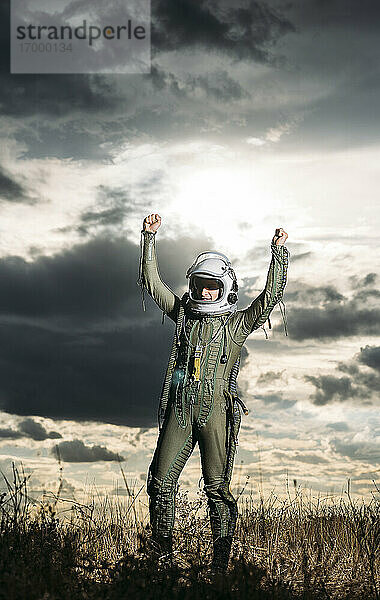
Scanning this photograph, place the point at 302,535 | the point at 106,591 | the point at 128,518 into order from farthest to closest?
the point at 302,535 < the point at 128,518 < the point at 106,591

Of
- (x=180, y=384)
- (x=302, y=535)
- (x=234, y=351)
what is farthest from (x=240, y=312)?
(x=302, y=535)

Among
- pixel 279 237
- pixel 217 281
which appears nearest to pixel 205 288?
pixel 217 281

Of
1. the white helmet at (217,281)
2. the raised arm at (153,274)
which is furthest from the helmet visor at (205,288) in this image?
the raised arm at (153,274)

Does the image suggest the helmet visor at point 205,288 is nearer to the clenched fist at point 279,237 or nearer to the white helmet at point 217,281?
the white helmet at point 217,281

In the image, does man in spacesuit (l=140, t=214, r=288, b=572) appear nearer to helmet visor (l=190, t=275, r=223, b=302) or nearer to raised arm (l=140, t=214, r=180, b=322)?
helmet visor (l=190, t=275, r=223, b=302)

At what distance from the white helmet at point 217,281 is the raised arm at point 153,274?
0.35 m

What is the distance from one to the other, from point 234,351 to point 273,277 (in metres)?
0.91

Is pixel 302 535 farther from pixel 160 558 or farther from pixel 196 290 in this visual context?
pixel 196 290

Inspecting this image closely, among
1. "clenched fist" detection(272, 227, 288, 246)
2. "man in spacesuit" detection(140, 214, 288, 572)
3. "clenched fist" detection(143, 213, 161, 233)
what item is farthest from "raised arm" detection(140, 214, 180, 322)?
"clenched fist" detection(272, 227, 288, 246)

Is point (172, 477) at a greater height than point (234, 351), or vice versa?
point (234, 351)

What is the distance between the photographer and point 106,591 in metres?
6.28

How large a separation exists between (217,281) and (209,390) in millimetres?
1163

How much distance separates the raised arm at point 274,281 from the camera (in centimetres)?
810

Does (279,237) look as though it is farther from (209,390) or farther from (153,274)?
(209,390)
